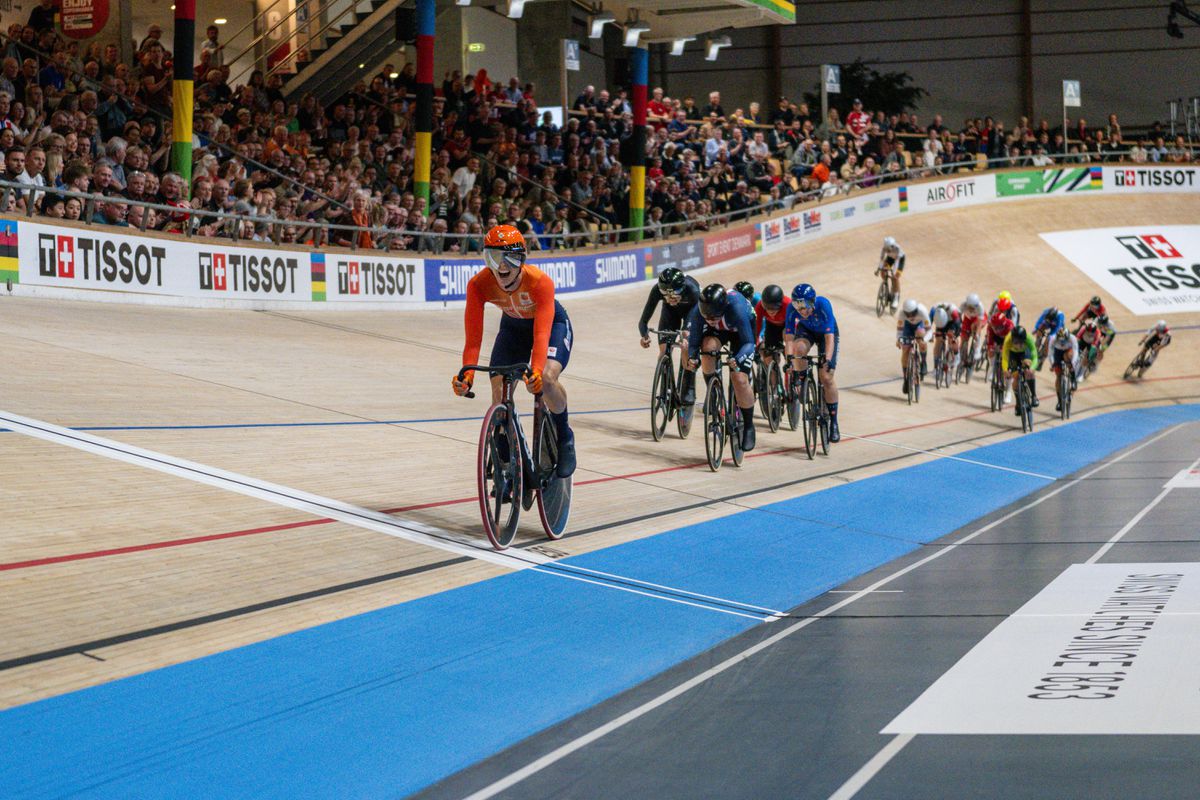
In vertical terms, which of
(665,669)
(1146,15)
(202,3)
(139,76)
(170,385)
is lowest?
(665,669)

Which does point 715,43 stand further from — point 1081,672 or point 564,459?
point 1081,672

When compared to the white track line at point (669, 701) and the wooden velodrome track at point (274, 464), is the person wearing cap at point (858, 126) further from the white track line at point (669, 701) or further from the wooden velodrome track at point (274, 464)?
the white track line at point (669, 701)

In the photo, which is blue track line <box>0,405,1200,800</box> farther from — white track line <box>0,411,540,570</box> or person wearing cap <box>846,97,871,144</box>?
person wearing cap <box>846,97,871,144</box>

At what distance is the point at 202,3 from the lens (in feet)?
74.9

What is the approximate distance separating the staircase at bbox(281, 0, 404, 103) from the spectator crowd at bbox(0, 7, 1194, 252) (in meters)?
1.51

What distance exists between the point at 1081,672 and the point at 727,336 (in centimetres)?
580

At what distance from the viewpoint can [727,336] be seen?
9.93 meters

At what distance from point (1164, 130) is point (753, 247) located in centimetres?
1853

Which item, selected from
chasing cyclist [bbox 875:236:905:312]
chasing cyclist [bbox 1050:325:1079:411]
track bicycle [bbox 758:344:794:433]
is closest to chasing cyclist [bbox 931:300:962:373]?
chasing cyclist [bbox 1050:325:1079:411]

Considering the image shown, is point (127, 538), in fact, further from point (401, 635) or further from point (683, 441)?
point (683, 441)

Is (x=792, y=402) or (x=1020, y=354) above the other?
(x=1020, y=354)

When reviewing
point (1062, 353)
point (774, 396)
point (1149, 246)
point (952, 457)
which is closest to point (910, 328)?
point (1062, 353)

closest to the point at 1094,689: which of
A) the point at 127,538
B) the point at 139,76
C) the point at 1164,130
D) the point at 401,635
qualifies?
the point at 401,635

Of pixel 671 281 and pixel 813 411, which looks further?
pixel 813 411
